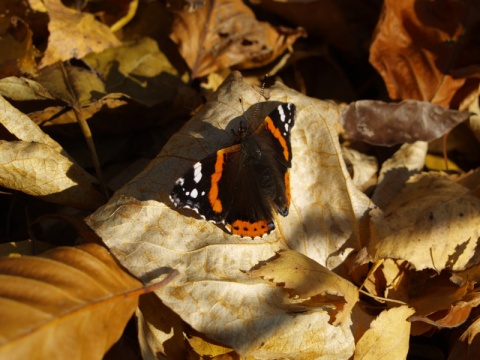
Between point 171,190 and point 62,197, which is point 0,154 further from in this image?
point 171,190

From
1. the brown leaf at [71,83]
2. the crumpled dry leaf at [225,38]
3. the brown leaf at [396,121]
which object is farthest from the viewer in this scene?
the crumpled dry leaf at [225,38]

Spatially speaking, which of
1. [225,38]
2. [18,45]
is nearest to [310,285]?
[225,38]

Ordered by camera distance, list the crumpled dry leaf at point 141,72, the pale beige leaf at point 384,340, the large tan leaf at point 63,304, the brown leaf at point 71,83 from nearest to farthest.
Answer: the large tan leaf at point 63,304 → the pale beige leaf at point 384,340 → the brown leaf at point 71,83 → the crumpled dry leaf at point 141,72

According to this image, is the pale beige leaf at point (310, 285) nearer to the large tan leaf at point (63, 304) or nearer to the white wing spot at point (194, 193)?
the white wing spot at point (194, 193)

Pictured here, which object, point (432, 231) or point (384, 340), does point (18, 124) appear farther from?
point (432, 231)

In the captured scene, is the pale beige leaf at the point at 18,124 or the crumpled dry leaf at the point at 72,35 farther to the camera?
the crumpled dry leaf at the point at 72,35

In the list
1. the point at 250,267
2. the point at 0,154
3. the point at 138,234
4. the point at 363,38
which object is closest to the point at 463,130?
the point at 363,38

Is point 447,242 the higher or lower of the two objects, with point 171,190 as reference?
→ lower

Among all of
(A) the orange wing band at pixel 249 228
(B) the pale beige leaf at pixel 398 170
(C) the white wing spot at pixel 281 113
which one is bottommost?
(B) the pale beige leaf at pixel 398 170

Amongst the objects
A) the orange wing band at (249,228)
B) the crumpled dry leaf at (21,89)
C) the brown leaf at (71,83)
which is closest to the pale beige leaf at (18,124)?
the crumpled dry leaf at (21,89)
